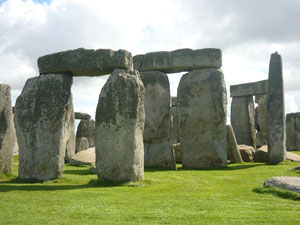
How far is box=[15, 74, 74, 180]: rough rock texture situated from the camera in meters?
7.98

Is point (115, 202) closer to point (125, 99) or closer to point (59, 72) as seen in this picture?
point (125, 99)

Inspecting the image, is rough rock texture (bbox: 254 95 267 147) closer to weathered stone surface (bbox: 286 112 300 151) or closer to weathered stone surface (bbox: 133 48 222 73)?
weathered stone surface (bbox: 286 112 300 151)

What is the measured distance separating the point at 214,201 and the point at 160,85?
7.29m

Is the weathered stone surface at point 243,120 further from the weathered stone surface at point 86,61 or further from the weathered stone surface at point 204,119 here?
the weathered stone surface at point 86,61

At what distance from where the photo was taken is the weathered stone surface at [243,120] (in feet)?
61.8

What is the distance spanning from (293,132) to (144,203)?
18260 mm

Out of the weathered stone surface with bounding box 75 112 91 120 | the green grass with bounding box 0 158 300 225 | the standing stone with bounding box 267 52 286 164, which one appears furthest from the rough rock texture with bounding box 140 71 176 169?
the weathered stone surface with bounding box 75 112 91 120

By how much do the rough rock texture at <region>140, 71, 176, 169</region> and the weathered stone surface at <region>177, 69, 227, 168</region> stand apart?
0.62 m

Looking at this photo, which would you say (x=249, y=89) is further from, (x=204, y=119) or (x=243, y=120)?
(x=204, y=119)

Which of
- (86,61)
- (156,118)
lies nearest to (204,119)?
(156,118)

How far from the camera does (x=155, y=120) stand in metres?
12.7

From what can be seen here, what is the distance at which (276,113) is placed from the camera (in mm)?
13078

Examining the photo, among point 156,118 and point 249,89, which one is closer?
point 156,118

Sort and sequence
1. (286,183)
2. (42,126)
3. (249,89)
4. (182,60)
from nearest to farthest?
(286,183), (42,126), (182,60), (249,89)
